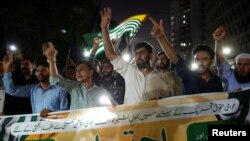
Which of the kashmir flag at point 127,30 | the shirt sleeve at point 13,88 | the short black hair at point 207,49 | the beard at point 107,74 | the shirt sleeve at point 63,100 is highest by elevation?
the kashmir flag at point 127,30

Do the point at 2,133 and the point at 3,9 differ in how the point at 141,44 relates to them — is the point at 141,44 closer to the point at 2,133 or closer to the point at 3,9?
the point at 2,133

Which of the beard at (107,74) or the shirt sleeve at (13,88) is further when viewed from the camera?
the beard at (107,74)

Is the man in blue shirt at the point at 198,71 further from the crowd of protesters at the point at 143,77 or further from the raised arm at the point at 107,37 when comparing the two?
the raised arm at the point at 107,37

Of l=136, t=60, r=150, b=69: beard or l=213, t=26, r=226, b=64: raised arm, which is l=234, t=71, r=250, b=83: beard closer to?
l=213, t=26, r=226, b=64: raised arm

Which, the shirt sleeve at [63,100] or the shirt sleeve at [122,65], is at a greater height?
the shirt sleeve at [122,65]

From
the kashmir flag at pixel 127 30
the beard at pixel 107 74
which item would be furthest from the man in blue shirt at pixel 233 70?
the kashmir flag at pixel 127 30

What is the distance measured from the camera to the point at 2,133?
20.6 ft

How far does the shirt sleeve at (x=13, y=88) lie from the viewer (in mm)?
6617

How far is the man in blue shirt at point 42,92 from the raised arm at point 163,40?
157cm

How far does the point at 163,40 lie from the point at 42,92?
1.94m

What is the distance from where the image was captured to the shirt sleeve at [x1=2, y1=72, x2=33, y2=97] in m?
6.62

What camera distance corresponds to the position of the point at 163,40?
5.81m

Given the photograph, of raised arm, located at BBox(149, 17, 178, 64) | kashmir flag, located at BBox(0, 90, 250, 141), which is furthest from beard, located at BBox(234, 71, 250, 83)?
raised arm, located at BBox(149, 17, 178, 64)

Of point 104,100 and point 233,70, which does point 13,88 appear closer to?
point 104,100
